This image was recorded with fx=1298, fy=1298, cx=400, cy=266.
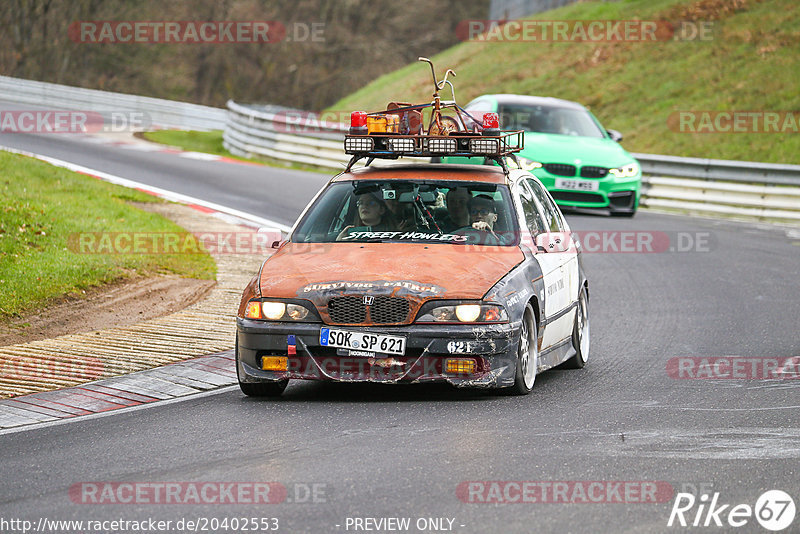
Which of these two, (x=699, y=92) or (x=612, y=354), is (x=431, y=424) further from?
(x=699, y=92)

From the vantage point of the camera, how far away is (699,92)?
1182 inches

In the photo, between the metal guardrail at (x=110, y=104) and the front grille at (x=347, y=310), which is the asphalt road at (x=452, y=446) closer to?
the front grille at (x=347, y=310)

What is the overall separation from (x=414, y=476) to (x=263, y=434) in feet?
4.29

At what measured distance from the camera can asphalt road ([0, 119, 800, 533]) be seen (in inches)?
223

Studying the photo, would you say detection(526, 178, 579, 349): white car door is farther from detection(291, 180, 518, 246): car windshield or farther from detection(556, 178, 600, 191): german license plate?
detection(556, 178, 600, 191): german license plate

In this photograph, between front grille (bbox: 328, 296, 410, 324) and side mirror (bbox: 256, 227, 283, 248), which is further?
side mirror (bbox: 256, 227, 283, 248)

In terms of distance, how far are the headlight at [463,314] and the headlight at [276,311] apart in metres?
0.73

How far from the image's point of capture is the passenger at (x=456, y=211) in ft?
29.8

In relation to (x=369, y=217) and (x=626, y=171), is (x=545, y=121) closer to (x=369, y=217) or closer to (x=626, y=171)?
(x=626, y=171)

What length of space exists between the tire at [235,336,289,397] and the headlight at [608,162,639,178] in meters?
11.4

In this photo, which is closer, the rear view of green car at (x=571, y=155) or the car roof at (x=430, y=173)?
the car roof at (x=430, y=173)
